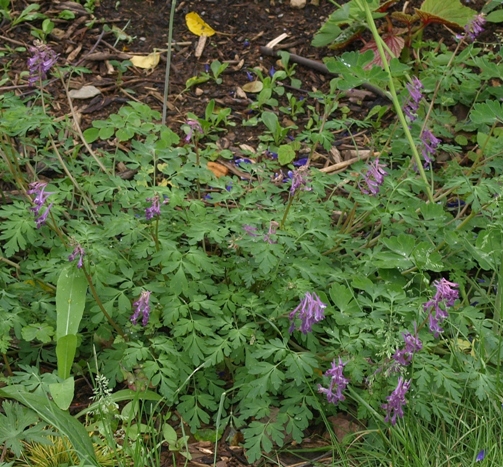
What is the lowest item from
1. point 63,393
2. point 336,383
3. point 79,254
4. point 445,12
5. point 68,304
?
point 63,393

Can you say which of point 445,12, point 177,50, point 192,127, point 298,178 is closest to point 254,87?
point 177,50

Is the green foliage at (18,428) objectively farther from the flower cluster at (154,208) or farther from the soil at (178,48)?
the soil at (178,48)

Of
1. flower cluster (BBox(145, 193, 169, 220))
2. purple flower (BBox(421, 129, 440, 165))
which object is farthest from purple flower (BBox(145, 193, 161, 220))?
purple flower (BBox(421, 129, 440, 165))

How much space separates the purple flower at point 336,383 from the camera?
8.63ft

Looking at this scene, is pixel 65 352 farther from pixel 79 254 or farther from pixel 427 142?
pixel 427 142

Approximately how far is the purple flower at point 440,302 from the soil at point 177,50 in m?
1.71

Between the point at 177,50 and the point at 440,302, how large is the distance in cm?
269

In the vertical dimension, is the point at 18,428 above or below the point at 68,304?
below

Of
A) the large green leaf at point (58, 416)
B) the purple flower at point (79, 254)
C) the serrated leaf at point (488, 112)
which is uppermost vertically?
the serrated leaf at point (488, 112)

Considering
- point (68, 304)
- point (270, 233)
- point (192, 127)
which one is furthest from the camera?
point (192, 127)

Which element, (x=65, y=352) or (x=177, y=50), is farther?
(x=177, y=50)

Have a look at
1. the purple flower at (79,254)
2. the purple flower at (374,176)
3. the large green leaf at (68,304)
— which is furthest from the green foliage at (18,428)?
the purple flower at (374,176)

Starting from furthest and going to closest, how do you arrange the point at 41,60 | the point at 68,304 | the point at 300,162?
the point at 300,162 < the point at 41,60 < the point at 68,304

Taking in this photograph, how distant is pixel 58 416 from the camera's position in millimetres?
2766
